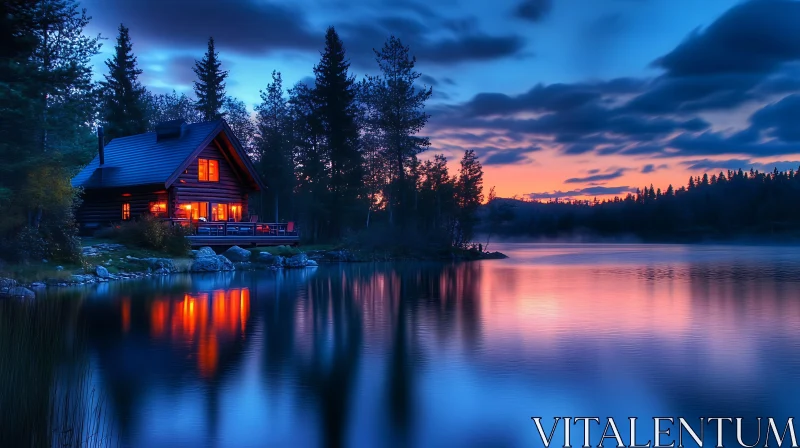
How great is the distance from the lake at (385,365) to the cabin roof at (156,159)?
15.8m

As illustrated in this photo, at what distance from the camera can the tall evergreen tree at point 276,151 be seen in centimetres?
5134

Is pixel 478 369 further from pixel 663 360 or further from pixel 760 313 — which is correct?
pixel 760 313

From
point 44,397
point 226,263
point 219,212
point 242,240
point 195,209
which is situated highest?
point 195,209

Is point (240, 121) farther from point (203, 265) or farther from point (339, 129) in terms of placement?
point (203, 265)

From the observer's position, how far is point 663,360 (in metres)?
12.3

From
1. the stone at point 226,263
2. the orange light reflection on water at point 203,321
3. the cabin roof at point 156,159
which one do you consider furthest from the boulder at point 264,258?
the orange light reflection on water at point 203,321

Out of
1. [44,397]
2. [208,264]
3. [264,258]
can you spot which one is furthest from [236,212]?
[44,397]

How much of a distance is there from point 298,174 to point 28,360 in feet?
173

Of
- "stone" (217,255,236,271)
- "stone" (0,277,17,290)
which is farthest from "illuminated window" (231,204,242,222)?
"stone" (0,277,17,290)

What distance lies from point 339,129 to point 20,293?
35842 mm

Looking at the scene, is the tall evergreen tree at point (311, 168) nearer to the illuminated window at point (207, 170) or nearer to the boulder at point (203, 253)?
the illuminated window at point (207, 170)

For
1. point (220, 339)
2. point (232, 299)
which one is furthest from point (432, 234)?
point (220, 339)

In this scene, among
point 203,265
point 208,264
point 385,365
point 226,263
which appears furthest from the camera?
point 226,263

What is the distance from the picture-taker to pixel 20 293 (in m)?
20.1
